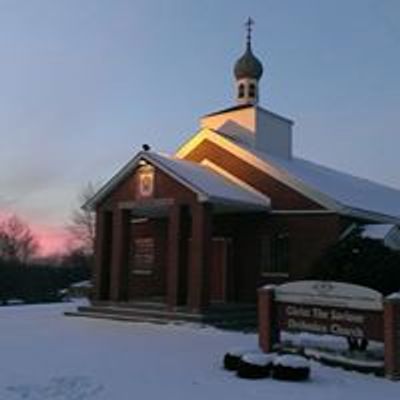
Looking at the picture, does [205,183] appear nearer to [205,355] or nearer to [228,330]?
[228,330]

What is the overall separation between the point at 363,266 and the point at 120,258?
1077 centimetres

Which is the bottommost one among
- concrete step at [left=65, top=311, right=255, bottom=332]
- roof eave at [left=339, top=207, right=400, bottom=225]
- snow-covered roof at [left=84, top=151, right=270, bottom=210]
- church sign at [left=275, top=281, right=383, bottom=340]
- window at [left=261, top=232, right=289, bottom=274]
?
concrete step at [left=65, top=311, right=255, bottom=332]

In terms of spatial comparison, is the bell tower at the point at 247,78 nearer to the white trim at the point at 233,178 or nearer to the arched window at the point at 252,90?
→ the arched window at the point at 252,90

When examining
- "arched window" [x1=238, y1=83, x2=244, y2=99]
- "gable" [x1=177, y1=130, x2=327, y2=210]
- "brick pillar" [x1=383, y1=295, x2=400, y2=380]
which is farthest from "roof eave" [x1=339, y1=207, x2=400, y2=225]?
"brick pillar" [x1=383, y1=295, x2=400, y2=380]

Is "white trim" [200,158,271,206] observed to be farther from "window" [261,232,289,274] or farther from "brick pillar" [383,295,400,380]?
"brick pillar" [383,295,400,380]

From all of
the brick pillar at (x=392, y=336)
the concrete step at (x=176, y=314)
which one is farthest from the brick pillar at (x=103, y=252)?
the brick pillar at (x=392, y=336)

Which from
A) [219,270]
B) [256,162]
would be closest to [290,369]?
[256,162]

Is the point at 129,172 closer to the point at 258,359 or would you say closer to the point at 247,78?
the point at 247,78

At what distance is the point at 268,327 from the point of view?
53.6 feet

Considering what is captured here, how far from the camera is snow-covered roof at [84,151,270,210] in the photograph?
24719 mm

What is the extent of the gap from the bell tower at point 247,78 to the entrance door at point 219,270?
6.99 metres

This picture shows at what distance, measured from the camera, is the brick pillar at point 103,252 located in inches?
1099

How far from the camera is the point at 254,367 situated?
13398 millimetres

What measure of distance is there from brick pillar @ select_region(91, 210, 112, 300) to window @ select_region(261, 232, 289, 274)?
5308mm
